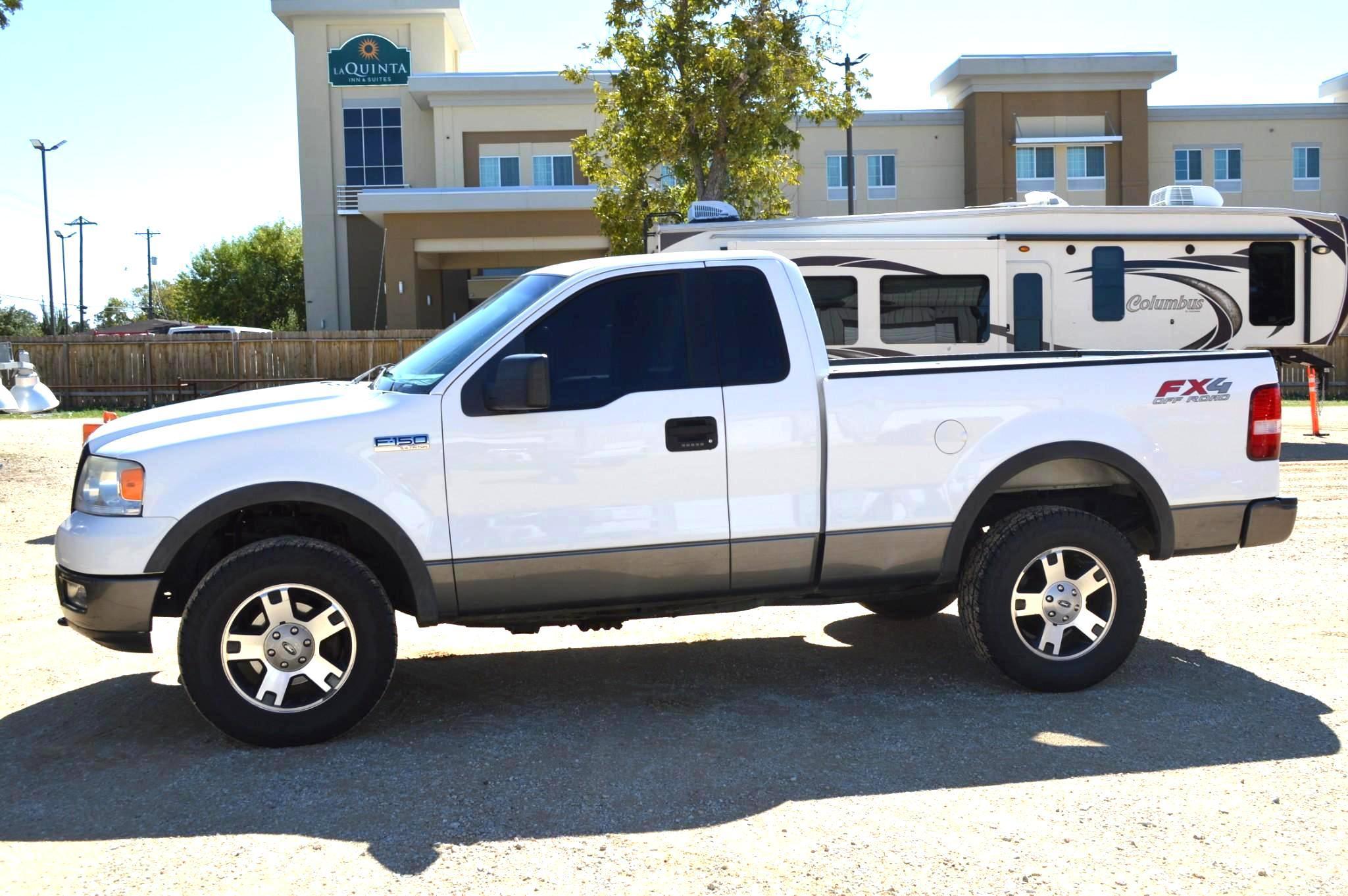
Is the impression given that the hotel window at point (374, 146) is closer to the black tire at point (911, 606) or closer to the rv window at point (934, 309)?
the rv window at point (934, 309)

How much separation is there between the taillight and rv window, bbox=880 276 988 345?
359 inches

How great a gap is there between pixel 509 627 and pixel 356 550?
817 millimetres

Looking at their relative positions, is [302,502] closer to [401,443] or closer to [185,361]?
[401,443]

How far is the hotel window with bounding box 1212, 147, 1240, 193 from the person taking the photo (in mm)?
43469

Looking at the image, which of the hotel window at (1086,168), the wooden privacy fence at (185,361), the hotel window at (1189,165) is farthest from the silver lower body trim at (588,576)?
the hotel window at (1189,165)

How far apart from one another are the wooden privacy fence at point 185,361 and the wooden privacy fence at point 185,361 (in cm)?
2

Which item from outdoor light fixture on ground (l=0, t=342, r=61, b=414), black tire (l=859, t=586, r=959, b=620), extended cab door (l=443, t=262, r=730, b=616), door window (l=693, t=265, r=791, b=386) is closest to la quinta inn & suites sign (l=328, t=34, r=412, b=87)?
outdoor light fixture on ground (l=0, t=342, r=61, b=414)

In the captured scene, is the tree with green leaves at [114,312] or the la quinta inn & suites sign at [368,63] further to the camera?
the tree with green leaves at [114,312]

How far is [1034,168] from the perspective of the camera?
141ft

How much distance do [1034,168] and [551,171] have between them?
52.2 feet

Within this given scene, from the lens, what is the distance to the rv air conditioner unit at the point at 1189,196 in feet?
57.8

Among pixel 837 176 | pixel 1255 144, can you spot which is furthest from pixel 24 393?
pixel 1255 144

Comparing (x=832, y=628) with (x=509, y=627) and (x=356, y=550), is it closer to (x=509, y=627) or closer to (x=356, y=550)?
(x=509, y=627)

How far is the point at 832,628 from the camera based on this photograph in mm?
7820
